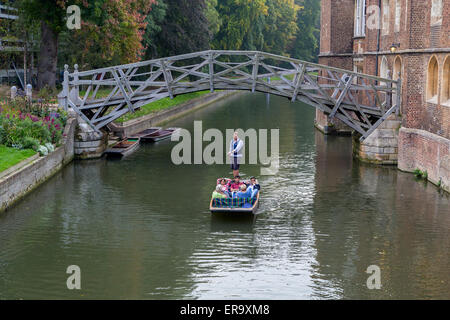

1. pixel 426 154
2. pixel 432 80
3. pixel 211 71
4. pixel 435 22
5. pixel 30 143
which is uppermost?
pixel 435 22

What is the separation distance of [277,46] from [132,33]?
2346 inches

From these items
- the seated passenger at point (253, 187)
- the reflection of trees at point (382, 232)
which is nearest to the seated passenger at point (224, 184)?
the seated passenger at point (253, 187)

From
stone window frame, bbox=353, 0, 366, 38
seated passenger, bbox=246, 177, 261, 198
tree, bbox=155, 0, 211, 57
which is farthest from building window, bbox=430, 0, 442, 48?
tree, bbox=155, 0, 211, 57

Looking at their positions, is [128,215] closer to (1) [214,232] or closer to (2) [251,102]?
(1) [214,232]

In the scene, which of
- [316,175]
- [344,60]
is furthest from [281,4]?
[316,175]

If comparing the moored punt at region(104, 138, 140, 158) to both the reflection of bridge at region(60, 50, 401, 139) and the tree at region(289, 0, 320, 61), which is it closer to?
the reflection of bridge at region(60, 50, 401, 139)

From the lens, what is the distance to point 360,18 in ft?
108

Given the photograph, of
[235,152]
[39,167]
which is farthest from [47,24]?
[235,152]

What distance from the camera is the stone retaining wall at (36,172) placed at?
18188 millimetres

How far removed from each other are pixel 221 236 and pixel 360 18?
1974 centimetres

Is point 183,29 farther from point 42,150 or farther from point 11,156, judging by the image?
point 11,156

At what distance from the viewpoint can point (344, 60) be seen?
116ft

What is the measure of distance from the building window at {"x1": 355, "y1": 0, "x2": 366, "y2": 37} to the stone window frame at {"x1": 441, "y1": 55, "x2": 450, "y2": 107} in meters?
11.1

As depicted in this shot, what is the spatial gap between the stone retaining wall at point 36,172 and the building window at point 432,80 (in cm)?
1231
